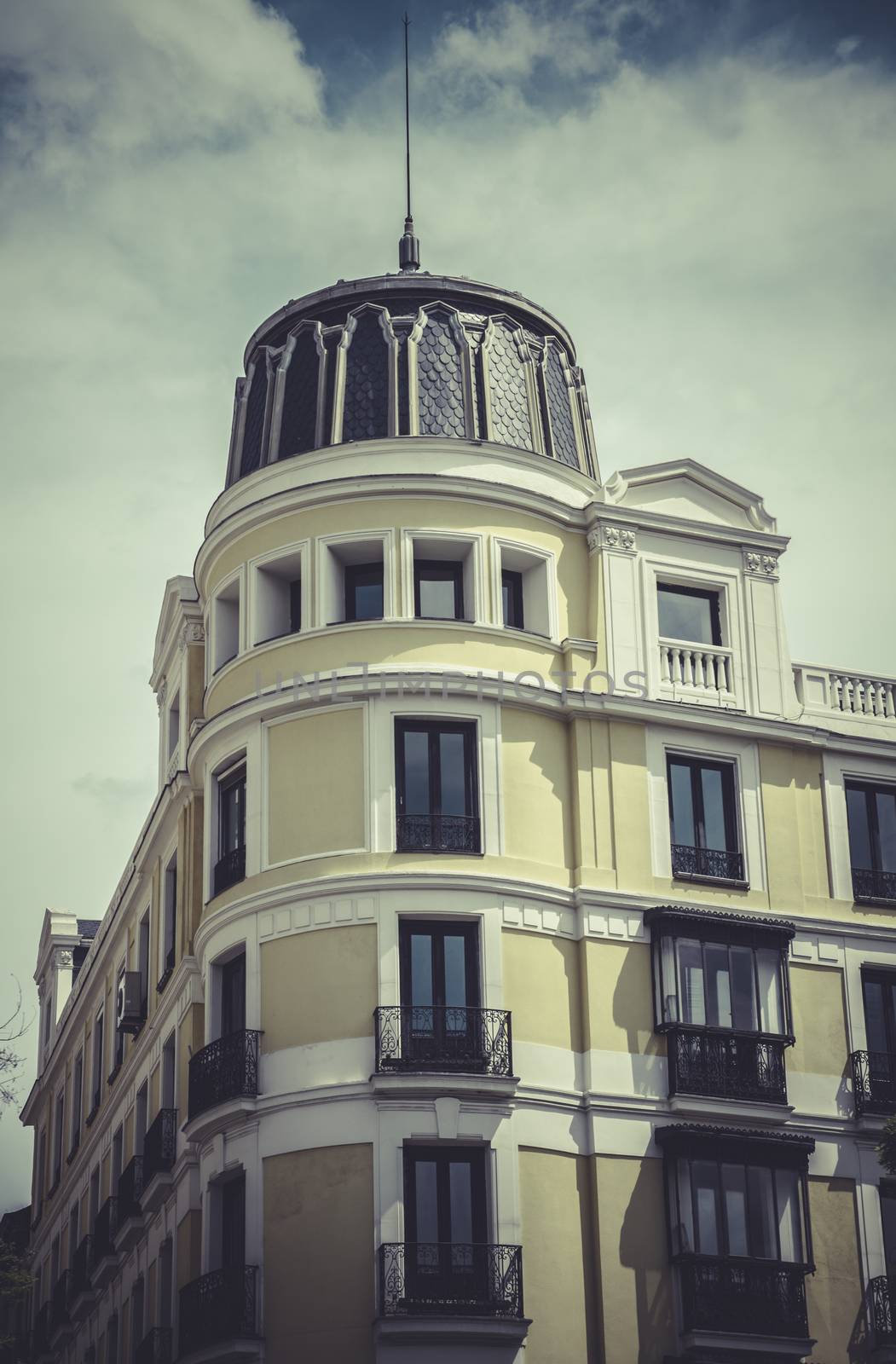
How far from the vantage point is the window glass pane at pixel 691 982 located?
39094mm

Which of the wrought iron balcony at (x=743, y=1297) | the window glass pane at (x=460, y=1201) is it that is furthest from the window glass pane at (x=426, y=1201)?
the wrought iron balcony at (x=743, y=1297)

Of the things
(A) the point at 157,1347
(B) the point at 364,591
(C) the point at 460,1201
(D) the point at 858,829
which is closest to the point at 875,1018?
(D) the point at 858,829

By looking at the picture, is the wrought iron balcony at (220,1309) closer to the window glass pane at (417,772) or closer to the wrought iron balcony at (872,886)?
the window glass pane at (417,772)

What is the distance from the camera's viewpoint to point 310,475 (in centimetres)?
4194

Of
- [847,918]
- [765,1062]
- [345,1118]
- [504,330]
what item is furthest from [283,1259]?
[504,330]

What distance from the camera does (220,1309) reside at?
36594mm

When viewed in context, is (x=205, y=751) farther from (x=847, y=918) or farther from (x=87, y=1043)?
(x=87, y=1043)

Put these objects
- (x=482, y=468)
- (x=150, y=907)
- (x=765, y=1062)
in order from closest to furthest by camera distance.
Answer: (x=765, y=1062)
(x=482, y=468)
(x=150, y=907)

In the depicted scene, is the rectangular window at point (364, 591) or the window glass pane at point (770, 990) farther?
the rectangular window at point (364, 591)

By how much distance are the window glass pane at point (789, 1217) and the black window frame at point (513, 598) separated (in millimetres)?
11367

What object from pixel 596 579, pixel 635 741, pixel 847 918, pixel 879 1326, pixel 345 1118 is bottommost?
pixel 879 1326

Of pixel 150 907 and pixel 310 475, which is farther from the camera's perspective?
pixel 150 907

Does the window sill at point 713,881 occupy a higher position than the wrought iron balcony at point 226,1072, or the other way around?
the window sill at point 713,881

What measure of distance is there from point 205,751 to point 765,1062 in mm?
12141
